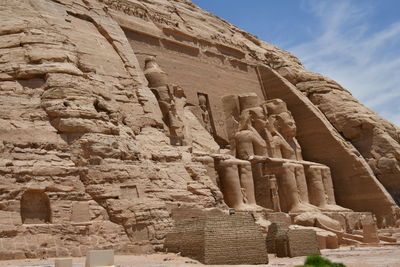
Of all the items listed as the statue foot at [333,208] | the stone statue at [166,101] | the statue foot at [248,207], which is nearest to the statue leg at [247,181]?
the statue foot at [248,207]

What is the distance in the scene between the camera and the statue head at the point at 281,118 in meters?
23.2

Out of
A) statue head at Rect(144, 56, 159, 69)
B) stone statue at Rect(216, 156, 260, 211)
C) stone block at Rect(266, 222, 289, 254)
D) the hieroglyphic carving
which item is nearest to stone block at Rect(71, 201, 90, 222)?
stone block at Rect(266, 222, 289, 254)

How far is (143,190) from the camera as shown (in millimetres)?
12180

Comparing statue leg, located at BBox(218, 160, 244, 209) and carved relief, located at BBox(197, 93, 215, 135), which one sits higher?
carved relief, located at BBox(197, 93, 215, 135)

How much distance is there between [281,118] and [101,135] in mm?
12535

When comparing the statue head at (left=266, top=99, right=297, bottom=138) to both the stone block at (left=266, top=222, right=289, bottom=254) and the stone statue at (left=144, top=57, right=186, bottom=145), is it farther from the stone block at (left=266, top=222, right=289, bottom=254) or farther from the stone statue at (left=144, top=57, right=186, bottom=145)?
the stone block at (left=266, top=222, right=289, bottom=254)

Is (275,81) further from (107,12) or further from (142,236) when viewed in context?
(142,236)

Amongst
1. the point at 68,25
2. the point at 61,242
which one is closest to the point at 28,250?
the point at 61,242

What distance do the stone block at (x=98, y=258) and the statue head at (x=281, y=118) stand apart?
602 inches

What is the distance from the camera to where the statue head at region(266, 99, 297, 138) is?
23223 millimetres

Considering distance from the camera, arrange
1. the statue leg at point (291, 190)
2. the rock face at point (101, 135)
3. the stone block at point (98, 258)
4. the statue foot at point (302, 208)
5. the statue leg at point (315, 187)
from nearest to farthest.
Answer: the stone block at point (98, 258)
the rock face at point (101, 135)
the statue foot at point (302, 208)
the statue leg at point (291, 190)
the statue leg at point (315, 187)

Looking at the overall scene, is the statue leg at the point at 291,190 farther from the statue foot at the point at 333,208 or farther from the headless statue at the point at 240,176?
the headless statue at the point at 240,176

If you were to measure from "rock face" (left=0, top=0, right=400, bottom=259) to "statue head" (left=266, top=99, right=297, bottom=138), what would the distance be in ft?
7.77

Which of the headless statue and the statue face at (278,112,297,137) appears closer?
the headless statue
